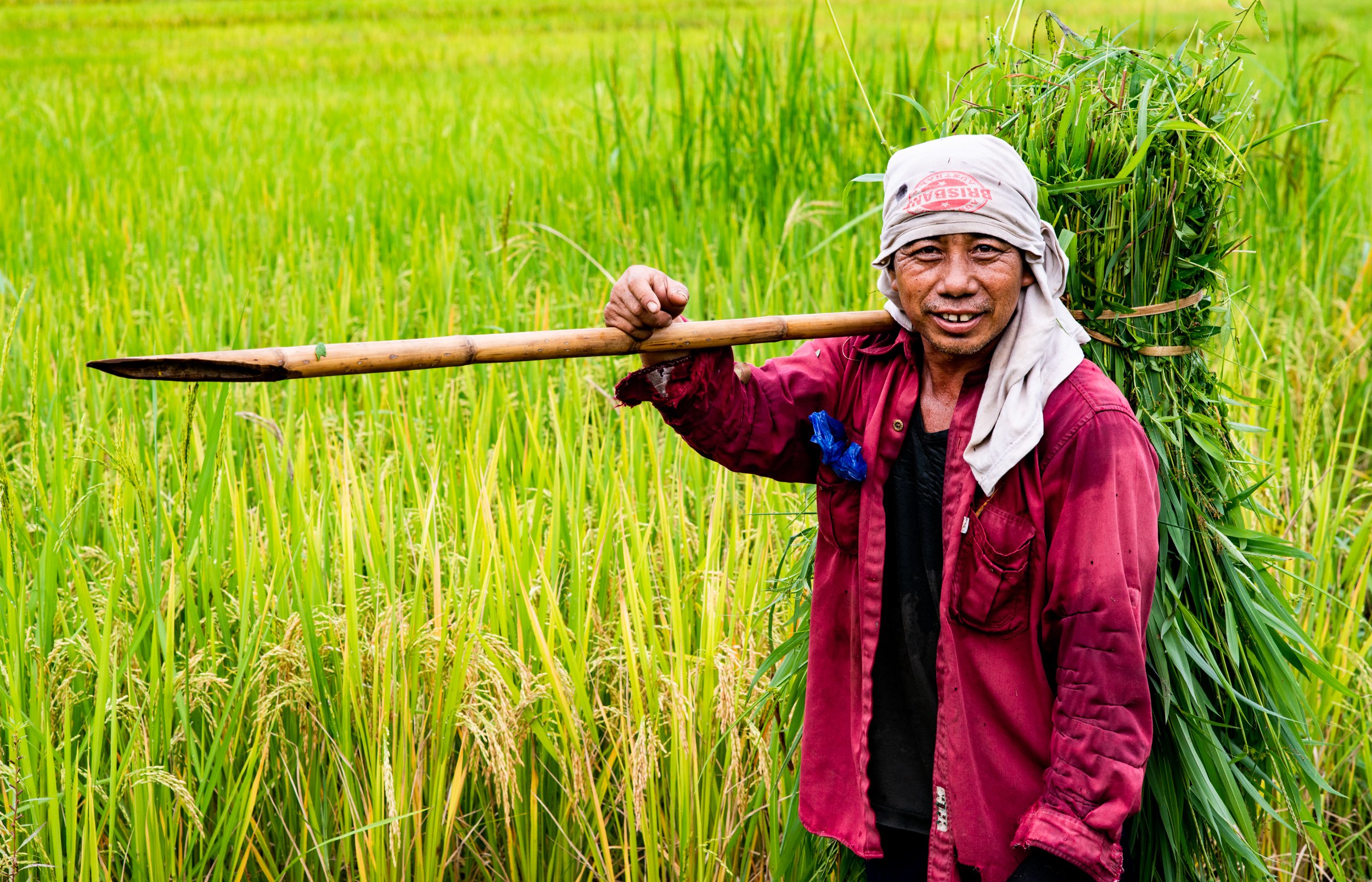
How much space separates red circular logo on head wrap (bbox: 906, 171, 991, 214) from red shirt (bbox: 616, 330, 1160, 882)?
211mm

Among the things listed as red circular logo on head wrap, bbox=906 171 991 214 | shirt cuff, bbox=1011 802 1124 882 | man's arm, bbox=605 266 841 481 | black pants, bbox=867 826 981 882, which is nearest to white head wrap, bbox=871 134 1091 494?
red circular logo on head wrap, bbox=906 171 991 214

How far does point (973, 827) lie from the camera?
1.37m

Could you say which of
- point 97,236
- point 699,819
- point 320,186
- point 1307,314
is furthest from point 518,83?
point 699,819

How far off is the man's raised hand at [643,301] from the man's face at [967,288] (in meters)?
0.31

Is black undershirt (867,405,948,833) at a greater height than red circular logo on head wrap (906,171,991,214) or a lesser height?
lesser

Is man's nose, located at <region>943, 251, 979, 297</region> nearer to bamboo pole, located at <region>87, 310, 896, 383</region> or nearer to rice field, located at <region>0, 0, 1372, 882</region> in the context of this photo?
bamboo pole, located at <region>87, 310, 896, 383</region>

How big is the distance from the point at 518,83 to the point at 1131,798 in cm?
739

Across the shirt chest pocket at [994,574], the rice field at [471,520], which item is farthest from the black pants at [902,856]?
the shirt chest pocket at [994,574]

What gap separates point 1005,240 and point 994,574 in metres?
0.41

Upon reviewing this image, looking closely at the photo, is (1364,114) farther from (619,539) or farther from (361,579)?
(361,579)

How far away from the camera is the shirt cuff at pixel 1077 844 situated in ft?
4.14

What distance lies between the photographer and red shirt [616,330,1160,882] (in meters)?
1.26

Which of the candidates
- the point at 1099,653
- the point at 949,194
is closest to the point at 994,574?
the point at 1099,653

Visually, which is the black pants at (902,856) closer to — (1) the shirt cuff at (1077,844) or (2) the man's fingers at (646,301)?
(1) the shirt cuff at (1077,844)
